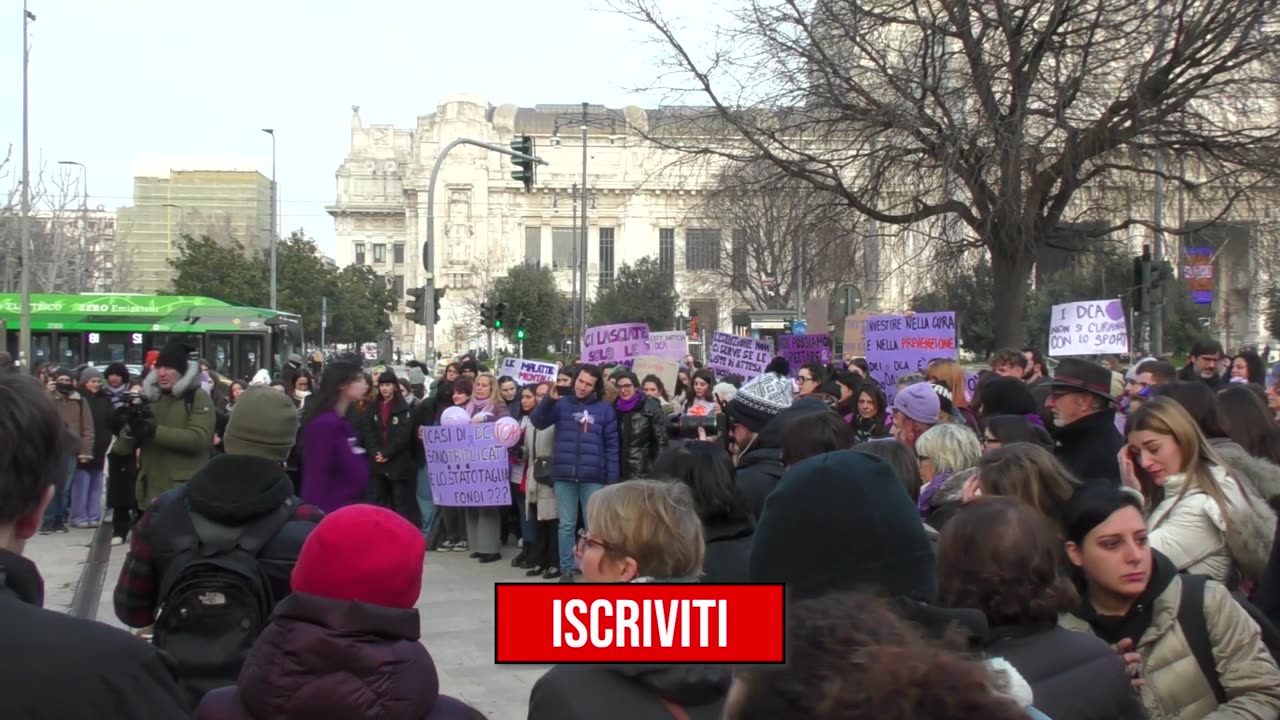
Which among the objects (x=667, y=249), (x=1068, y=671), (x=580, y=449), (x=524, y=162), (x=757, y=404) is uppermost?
(x=667, y=249)

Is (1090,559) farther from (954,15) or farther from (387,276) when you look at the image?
(387,276)

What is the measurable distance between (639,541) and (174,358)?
5.51 meters

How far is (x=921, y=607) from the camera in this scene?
7.43 ft

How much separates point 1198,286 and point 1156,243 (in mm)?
1448

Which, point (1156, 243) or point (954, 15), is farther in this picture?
point (1156, 243)

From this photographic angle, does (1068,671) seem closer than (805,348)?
Yes

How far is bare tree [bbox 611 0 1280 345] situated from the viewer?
41.4 feet

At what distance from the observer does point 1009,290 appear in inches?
568

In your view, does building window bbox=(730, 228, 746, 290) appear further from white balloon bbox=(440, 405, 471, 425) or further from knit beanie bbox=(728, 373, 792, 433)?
knit beanie bbox=(728, 373, 792, 433)

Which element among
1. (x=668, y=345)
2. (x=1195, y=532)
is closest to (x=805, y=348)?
(x=668, y=345)

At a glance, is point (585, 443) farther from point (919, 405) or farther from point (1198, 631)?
point (1198, 631)

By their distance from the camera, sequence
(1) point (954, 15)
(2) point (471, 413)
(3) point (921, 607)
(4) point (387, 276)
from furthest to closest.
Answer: (4) point (387, 276) → (1) point (954, 15) → (2) point (471, 413) → (3) point (921, 607)

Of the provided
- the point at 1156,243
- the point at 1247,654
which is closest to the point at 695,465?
the point at 1247,654

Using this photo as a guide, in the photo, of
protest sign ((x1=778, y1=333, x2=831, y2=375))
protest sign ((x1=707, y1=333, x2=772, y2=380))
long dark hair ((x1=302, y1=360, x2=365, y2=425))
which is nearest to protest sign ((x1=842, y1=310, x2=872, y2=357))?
protest sign ((x1=778, y1=333, x2=831, y2=375))
